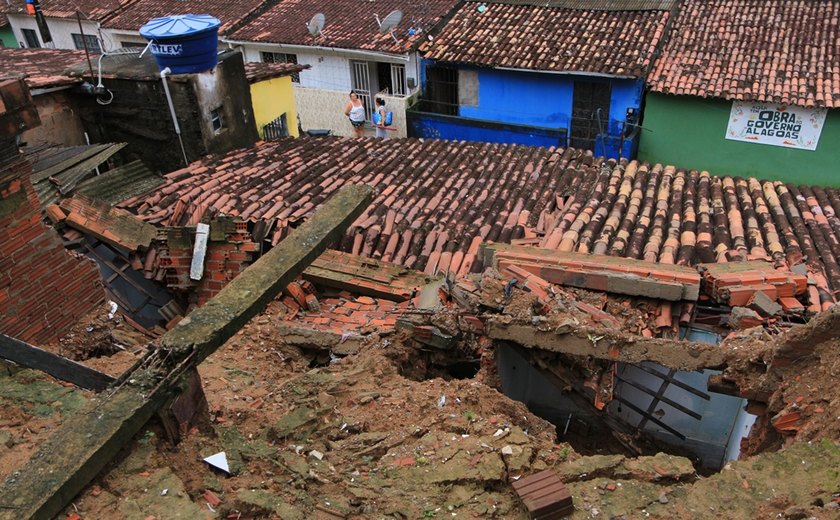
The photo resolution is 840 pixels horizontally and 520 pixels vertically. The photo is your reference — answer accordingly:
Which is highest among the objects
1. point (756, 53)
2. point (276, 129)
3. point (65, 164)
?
point (65, 164)

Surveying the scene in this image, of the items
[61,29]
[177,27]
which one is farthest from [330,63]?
[61,29]

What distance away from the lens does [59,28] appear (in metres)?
25.0

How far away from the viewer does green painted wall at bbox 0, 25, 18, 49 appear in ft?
88.6

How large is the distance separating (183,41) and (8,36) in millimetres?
23681

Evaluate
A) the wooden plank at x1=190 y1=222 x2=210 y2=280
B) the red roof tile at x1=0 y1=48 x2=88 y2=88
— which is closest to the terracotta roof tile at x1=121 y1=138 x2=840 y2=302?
the wooden plank at x1=190 y1=222 x2=210 y2=280

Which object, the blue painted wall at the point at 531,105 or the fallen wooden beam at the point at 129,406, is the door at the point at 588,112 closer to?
the blue painted wall at the point at 531,105

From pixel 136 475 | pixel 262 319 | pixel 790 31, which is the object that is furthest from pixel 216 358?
pixel 790 31

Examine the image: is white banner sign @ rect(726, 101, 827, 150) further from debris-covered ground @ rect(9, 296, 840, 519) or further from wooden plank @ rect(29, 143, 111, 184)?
wooden plank @ rect(29, 143, 111, 184)

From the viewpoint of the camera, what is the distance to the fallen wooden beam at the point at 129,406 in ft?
10.8

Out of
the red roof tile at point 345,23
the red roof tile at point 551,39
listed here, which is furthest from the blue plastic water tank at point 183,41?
the red roof tile at point 551,39

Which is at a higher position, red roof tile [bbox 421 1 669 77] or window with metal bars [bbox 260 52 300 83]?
red roof tile [bbox 421 1 669 77]

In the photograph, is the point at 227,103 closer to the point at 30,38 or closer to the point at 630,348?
the point at 630,348

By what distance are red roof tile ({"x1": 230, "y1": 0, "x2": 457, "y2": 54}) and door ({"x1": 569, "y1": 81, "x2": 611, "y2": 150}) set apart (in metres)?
5.29

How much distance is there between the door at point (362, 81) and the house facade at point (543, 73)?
212 centimetres
